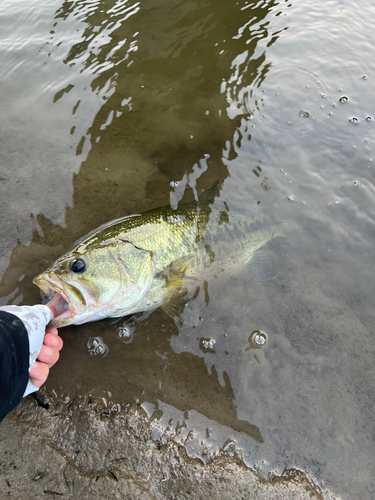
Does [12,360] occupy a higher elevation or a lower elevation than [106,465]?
higher

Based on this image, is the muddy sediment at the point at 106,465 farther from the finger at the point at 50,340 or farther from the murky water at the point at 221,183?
the finger at the point at 50,340

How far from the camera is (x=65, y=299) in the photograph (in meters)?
2.64

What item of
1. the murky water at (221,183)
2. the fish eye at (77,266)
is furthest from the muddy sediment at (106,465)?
the fish eye at (77,266)

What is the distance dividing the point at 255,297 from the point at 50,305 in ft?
6.19

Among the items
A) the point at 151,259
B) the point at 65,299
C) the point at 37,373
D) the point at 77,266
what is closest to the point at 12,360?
the point at 37,373

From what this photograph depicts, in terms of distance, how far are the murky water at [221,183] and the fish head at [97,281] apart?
0.31m

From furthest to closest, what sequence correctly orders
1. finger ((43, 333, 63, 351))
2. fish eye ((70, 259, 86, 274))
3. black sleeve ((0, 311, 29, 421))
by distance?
fish eye ((70, 259, 86, 274)), finger ((43, 333, 63, 351)), black sleeve ((0, 311, 29, 421))

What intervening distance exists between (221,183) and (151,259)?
1.54 metres

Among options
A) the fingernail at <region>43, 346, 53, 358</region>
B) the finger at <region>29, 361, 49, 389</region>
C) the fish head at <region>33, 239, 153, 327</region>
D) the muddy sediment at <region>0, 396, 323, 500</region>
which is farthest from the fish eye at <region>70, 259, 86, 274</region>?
the muddy sediment at <region>0, 396, 323, 500</region>

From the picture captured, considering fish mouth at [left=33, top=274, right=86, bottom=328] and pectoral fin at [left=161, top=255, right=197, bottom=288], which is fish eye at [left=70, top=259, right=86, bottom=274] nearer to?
fish mouth at [left=33, top=274, right=86, bottom=328]

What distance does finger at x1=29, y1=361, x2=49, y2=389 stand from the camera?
235cm

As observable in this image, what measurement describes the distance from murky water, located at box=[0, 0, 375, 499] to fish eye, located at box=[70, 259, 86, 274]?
1.88 feet

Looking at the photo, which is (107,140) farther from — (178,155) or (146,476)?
(146,476)

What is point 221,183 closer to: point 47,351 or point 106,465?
point 47,351
